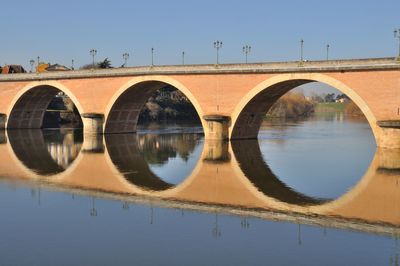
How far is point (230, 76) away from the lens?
3706cm

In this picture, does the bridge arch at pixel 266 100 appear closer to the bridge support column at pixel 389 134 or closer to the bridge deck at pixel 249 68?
the bridge support column at pixel 389 134

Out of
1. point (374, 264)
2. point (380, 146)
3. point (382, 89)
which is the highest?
point (382, 89)

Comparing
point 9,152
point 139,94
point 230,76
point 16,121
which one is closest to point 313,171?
point 230,76

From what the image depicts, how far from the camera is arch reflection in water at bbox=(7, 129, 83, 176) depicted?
2683 cm

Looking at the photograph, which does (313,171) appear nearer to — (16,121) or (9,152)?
(9,152)

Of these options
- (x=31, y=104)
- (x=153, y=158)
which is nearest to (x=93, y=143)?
(x=153, y=158)

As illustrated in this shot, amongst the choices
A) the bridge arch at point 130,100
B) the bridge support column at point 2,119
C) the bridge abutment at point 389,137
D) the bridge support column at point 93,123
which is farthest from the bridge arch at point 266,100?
the bridge support column at point 2,119

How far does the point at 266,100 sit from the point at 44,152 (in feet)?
52.3

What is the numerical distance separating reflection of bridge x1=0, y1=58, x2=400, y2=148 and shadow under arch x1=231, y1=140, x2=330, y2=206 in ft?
11.4

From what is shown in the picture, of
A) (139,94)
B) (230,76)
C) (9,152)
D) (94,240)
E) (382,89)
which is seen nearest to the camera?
(94,240)

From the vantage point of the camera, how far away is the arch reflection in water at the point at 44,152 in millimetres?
26828

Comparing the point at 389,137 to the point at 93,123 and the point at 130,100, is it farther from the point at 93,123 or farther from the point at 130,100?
the point at 93,123

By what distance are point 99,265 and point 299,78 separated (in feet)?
81.4

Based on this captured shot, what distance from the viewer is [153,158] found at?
31141 millimetres
